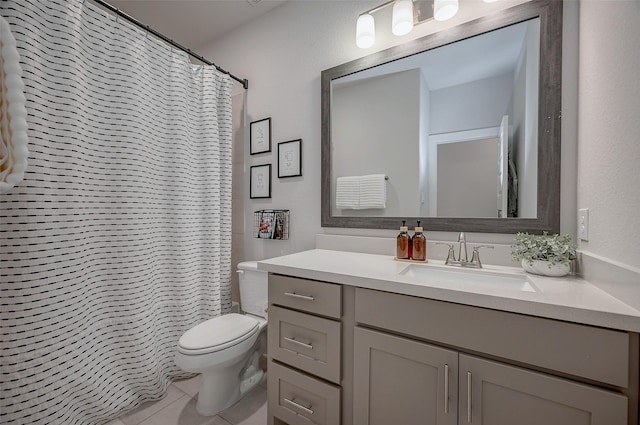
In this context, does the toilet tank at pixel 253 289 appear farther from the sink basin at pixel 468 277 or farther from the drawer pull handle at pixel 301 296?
the sink basin at pixel 468 277

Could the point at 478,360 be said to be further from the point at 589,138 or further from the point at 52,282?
the point at 52,282

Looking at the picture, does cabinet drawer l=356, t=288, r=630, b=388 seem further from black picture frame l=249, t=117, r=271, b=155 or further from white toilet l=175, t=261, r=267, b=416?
black picture frame l=249, t=117, r=271, b=155

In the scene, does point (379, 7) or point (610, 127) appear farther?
point (379, 7)

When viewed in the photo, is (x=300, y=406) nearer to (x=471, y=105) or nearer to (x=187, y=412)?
(x=187, y=412)

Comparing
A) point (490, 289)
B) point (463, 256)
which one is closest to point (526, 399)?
point (490, 289)

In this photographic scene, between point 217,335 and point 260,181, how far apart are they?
1.11m

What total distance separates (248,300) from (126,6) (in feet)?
7.78

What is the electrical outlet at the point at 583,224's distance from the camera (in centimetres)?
94

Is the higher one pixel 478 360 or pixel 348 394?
pixel 478 360

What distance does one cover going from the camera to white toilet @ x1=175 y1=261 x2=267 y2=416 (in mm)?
1291

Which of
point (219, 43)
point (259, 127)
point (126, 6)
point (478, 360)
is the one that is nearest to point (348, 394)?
point (478, 360)

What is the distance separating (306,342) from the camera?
1.08m

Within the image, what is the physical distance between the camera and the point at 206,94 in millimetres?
1836

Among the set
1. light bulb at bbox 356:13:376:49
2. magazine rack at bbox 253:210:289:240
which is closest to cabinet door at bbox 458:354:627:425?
magazine rack at bbox 253:210:289:240
